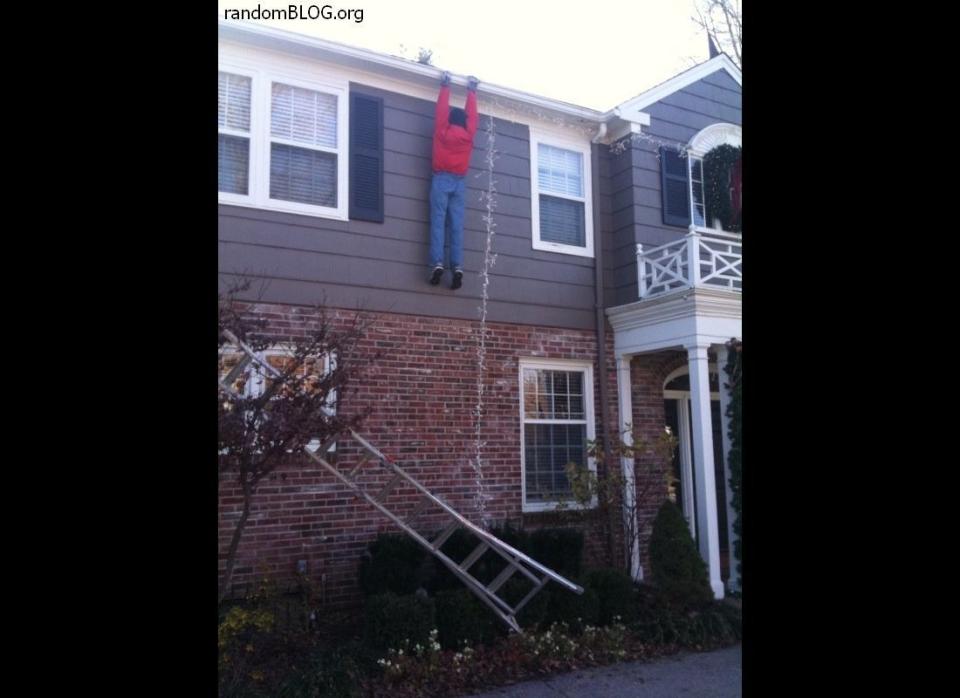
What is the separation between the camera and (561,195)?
8281 mm

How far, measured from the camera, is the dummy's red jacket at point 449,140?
23.8ft

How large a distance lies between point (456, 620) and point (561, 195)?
469 centimetres

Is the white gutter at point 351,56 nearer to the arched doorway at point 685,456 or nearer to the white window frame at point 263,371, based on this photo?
the white window frame at point 263,371

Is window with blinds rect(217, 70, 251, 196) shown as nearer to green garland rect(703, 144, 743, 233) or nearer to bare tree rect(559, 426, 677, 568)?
bare tree rect(559, 426, 677, 568)

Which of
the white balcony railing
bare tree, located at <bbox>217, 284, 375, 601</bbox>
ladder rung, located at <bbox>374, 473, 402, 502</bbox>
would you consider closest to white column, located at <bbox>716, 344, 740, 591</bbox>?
the white balcony railing

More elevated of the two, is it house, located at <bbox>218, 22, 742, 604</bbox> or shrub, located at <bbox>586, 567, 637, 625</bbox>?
house, located at <bbox>218, 22, 742, 604</bbox>

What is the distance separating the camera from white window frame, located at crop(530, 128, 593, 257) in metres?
8.02

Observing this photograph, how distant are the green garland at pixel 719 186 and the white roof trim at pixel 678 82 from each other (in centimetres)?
89

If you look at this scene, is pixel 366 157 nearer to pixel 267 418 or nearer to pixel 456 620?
pixel 267 418

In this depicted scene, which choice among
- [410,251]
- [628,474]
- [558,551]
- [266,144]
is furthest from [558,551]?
[266,144]

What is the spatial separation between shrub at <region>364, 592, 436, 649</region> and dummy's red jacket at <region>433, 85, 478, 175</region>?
4.03 meters

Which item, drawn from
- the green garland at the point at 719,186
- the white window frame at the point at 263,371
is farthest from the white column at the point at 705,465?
the white window frame at the point at 263,371
